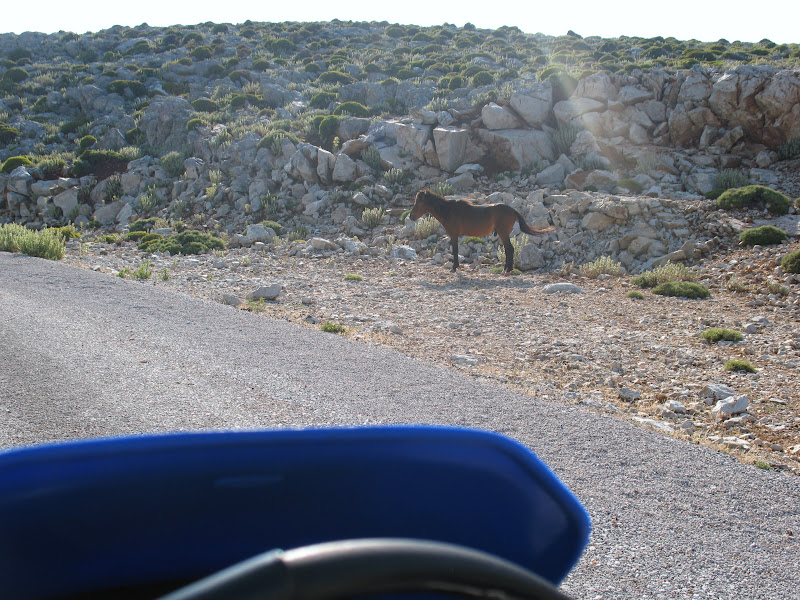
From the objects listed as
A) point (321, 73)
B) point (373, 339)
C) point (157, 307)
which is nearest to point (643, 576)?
point (373, 339)

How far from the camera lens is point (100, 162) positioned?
3098 cm

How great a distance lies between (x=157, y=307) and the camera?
10039mm

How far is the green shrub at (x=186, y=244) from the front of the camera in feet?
65.2

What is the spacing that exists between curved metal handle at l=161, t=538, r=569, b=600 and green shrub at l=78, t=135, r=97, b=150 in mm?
38347

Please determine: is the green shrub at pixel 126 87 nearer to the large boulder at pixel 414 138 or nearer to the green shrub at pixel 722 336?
the large boulder at pixel 414 138

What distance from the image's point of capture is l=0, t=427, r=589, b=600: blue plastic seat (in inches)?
53.9

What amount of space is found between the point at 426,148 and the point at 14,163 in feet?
74.7

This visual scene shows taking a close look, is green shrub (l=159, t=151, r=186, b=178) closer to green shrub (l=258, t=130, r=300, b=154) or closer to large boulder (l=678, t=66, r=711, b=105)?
green shrub (l=258, t=130, r=300, b=154)

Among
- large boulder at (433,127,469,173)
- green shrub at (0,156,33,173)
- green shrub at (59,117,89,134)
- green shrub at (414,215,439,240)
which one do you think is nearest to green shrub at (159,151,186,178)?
green shrub at (0,156,33,173)

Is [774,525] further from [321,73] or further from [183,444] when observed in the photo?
[321,73]

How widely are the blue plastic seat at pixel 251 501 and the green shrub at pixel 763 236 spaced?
16148 millimetres

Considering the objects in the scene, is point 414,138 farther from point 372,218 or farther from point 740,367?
point 740,367

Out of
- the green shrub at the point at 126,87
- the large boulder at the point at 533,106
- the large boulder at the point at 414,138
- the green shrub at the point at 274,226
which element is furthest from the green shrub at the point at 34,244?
the green shrub at the point at 126,87

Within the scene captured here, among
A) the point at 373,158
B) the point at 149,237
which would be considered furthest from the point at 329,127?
the point at 149,237
